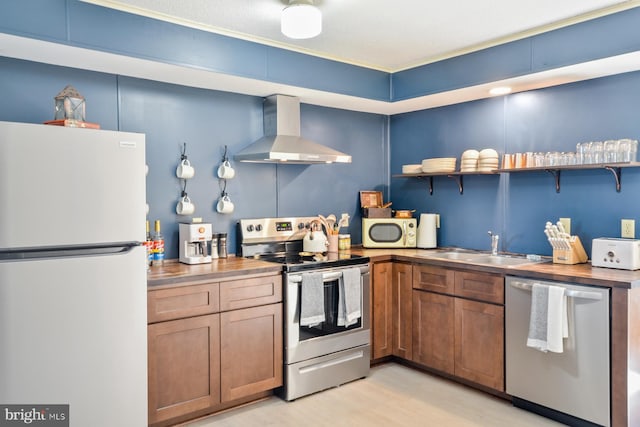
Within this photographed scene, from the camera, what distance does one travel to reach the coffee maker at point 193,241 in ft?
10.5

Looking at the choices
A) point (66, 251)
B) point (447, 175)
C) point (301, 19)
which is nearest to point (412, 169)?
point (447, 175)

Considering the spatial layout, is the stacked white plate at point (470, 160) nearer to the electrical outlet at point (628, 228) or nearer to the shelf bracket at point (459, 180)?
the shelf bracket at point (459, 180)

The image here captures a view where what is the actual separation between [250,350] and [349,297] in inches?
31.4

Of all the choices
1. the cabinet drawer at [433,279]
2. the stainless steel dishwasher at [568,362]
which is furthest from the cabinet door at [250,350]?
the stainless steel dishwasher at [568,362]

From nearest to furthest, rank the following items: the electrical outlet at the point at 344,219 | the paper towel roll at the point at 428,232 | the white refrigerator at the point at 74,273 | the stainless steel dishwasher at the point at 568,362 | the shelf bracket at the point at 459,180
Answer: the white refrigerator at the point at 74,273, the stainless steel dishwasher at the point at 568,362, the shelf bracket at the point at 459,180, the paper towel roll at the point at 428,232, the electrical outlet at the point at 344,219

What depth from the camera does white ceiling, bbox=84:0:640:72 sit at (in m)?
2.68

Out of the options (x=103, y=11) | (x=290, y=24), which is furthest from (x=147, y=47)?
(x=290, y=24)

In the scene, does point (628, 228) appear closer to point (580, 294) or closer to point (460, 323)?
point (580, 294)

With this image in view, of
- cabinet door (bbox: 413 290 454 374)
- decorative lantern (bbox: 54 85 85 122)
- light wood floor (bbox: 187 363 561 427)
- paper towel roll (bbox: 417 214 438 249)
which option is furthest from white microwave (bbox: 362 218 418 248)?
decorative lantern (bbox: 54 85 85 122)

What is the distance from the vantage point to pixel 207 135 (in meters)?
3.48

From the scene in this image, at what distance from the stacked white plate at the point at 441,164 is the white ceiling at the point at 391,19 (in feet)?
2.74

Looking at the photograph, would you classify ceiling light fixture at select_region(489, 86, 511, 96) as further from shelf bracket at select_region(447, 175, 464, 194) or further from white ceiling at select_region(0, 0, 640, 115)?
shelf bracket at select_region(447, 175, 464, 194)

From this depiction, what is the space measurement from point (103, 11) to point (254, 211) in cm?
170

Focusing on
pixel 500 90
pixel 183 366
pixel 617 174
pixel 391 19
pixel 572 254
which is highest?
pixel 391 19
